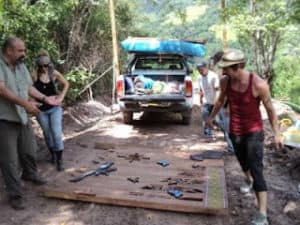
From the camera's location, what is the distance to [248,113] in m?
4.73

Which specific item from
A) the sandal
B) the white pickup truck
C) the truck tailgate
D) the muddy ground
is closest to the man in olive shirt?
the muddy ground

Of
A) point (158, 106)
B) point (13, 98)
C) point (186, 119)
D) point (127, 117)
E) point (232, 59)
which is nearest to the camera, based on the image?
point (232, 59)

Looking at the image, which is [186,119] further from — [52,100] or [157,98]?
[52,100]

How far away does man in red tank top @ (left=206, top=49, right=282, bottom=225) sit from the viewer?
4547 mm

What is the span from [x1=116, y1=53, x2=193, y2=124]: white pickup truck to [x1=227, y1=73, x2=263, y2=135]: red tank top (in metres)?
5.25

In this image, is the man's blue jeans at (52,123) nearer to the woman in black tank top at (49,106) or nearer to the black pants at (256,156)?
the woman in black tank top at (49,106)

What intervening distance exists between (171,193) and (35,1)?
5.86 meters

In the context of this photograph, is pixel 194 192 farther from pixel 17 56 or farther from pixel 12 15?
pixel 12 15

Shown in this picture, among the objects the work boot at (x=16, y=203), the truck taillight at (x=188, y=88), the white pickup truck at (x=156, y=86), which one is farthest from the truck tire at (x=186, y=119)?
the work boot at (x=16, y=203)

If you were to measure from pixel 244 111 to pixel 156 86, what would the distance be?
19.8ft

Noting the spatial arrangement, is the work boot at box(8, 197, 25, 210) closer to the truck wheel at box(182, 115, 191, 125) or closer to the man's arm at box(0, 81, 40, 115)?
the man's arm at box(0, 81, 40, 115)

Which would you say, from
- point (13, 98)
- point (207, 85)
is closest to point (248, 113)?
point (13, 98)

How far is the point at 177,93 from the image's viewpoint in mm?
10547

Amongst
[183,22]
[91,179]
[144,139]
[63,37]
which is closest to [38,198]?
[91,179]
